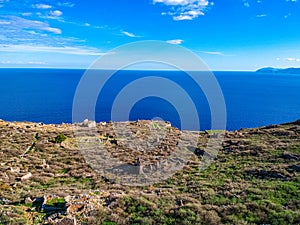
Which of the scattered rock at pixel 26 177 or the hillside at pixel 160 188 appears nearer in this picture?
the hillside at pixel 160 188

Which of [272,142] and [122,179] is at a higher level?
[272,142]

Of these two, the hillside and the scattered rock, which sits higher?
the hillside

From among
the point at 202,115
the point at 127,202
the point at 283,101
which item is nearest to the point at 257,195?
the point at 127,202

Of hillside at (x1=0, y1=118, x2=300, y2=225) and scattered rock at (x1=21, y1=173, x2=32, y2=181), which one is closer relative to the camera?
hillside at (x1=0, y1=118, x2=300, y2=225)

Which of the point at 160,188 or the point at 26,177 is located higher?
the point at 160,188

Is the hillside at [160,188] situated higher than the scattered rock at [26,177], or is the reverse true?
the hillside at [160,188]

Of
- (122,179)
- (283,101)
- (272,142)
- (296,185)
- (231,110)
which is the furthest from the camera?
(283,101)

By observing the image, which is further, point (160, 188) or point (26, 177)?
point (26, 177)

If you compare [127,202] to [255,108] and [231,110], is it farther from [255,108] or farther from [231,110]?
[255,108]
